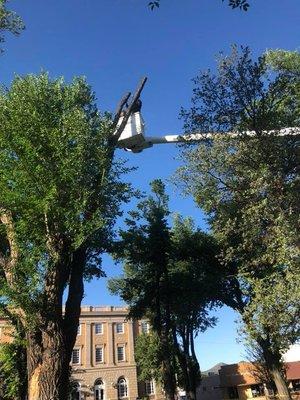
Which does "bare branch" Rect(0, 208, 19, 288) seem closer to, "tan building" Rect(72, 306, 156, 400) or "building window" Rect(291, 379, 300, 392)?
"tan building" Rect(72, 306, 156, 400)

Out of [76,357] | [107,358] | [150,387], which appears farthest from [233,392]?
[76,357]

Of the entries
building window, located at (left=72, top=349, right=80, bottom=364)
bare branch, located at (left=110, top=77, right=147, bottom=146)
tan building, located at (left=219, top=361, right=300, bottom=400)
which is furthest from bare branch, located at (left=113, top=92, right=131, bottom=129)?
building window, located at (left=72, top=349, right=80, bottom=364)

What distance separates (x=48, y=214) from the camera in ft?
40.3

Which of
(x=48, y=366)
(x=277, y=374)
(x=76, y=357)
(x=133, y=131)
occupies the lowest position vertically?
(x=48, y=366)

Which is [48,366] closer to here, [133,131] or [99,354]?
[133,131]

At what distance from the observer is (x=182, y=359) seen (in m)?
37.3

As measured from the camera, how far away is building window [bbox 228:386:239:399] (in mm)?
58750

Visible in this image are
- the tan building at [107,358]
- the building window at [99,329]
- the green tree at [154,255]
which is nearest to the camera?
the green tree at [154,255]

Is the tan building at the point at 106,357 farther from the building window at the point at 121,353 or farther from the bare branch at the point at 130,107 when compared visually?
the bare branch at the point at 130,107

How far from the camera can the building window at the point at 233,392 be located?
2313 inches

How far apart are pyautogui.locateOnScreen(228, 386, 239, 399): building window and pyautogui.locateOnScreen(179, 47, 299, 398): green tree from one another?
1753 inches

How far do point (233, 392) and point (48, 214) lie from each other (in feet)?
184

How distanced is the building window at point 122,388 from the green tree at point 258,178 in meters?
47.2

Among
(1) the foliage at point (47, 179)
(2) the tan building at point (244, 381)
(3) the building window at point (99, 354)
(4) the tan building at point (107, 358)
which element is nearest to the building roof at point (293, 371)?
(2) the tan building at point (244, 381)
